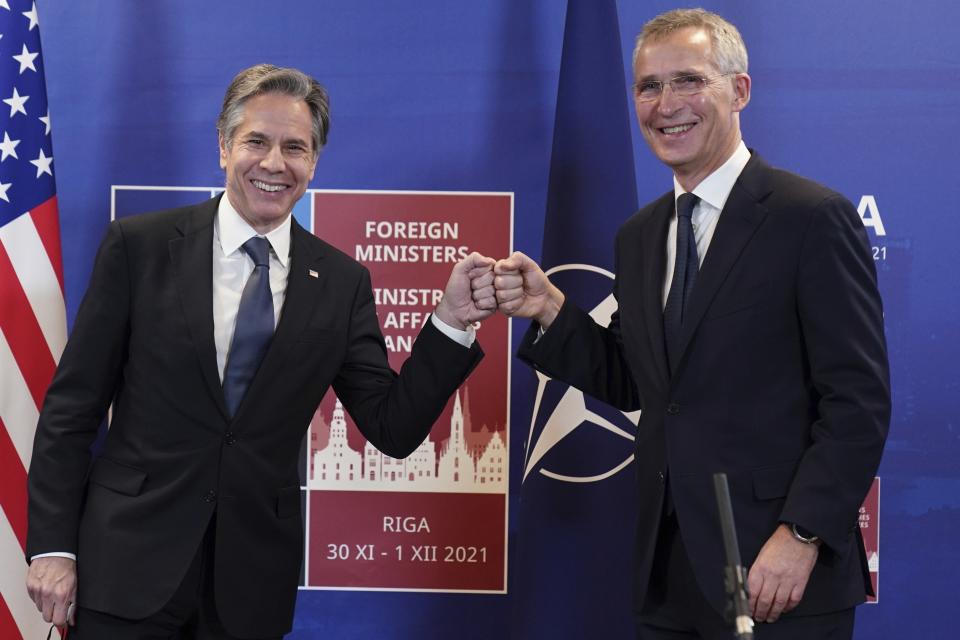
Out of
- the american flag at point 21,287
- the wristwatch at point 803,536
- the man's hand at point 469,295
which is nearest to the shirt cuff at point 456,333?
the man's hand at point 469,295

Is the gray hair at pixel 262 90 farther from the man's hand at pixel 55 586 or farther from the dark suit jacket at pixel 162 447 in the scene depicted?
the man's hand at pixel 55 586

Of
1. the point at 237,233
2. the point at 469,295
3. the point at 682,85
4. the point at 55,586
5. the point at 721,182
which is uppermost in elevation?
the point at 682,85

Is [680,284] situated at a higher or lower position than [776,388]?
higher

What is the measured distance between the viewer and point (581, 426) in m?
3.11

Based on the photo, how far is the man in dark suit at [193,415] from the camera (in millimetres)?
2252

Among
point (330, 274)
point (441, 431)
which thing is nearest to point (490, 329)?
point (441, 431)

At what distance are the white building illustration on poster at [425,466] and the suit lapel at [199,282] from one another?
121 cm

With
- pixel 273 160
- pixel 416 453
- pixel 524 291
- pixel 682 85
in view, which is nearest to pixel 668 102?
pixel 682 85

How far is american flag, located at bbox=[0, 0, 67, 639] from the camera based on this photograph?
2.98 meters

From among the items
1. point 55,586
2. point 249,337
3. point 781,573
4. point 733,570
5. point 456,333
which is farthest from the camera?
point 456,333

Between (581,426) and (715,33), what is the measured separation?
A: 1289 mm

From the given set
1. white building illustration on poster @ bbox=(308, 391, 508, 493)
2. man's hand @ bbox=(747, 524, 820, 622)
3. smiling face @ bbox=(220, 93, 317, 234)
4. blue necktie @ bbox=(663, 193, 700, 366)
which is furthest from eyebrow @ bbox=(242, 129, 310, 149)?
man's hand @ bbox=(747, 524, 820, 622)

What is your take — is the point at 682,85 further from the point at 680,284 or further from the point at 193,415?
the point at 193,415

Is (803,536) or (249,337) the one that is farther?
(249,337)
